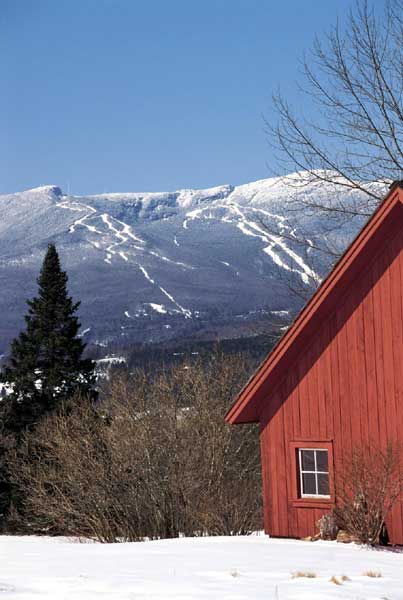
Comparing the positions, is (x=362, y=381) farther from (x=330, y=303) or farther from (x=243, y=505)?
(x=243, y=505)

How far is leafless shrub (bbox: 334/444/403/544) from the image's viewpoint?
17266mm

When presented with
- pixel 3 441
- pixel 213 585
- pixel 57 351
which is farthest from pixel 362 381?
pixel 57 351

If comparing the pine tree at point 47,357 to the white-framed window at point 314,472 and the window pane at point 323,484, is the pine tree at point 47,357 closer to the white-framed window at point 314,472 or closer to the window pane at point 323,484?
the white-framed window at point 314,472

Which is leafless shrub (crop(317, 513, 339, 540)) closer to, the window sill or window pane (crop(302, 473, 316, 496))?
the window sill

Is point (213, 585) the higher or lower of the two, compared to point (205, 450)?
lower

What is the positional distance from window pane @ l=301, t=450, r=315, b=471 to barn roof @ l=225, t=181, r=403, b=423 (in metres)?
1.21

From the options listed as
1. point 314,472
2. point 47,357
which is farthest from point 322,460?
point 47,357

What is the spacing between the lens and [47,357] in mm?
59750

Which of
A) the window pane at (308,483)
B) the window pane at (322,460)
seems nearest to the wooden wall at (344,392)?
the window pane at (308,483)

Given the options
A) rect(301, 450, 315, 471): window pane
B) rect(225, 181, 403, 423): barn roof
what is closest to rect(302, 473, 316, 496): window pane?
rect(301, 450, 315, 471): window pane

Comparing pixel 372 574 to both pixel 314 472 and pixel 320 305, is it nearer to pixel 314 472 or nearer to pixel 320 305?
pixel 320 305

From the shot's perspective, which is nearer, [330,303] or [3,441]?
[330,303]

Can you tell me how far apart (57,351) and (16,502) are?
11544 millimetres

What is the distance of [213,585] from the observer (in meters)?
11.7
